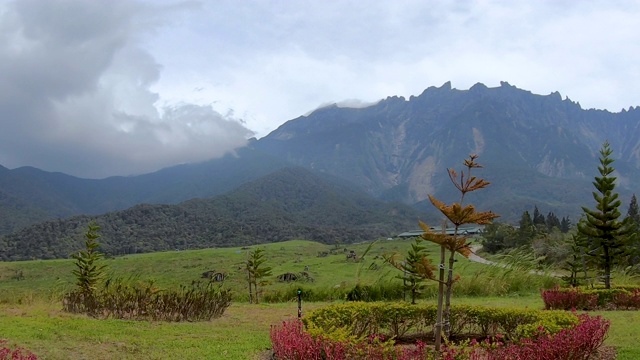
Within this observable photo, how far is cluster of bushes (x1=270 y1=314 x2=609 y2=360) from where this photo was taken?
21.4 ft

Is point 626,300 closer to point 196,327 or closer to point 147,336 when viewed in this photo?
point 196,327

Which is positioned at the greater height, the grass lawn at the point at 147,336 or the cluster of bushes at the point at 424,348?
the cluster of bushes at the point at 424,348

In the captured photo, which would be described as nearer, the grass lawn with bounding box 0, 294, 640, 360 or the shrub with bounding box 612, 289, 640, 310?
the grass lawn with bounding box 0, 294, 640, 360

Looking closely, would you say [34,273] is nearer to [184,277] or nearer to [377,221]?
[184,277]

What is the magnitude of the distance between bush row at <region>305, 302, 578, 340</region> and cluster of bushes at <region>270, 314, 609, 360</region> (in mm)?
1875

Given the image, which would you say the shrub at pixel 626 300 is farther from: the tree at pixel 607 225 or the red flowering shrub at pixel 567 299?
the tree at pixel 607 225

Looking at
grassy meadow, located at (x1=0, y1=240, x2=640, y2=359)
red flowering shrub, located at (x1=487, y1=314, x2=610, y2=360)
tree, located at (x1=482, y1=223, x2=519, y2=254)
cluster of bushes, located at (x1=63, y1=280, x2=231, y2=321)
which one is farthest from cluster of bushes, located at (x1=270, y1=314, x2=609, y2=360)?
tree, located at (x1=482, y1=223, x2=519, y2=254)

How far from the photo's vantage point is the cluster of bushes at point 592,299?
14.6m

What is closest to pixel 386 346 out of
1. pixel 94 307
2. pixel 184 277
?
pixel 94 307

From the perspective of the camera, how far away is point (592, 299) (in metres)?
14.7

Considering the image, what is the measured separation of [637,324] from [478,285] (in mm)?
A: 8817

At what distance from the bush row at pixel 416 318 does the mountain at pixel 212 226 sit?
69.4 m

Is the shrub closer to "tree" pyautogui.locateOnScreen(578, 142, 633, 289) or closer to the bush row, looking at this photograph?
"tree" pyautogui.locateOnScreen(578, 142, 633, 289)

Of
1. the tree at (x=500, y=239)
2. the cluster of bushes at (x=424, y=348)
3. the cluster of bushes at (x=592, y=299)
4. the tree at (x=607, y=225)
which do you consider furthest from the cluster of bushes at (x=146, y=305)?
the tree at (x=500, y=239)
